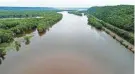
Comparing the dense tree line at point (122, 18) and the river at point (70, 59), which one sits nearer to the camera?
the river at point (70, 59)

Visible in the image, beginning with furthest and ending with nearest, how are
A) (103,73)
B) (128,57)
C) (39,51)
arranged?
(39,51) < (128,57) < (103,73)

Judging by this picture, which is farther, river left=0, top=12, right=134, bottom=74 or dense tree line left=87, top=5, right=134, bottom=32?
dense tree line left=87, top=5, right=134, bottom=32

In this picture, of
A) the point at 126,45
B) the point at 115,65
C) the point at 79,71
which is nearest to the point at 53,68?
the point at 79,71

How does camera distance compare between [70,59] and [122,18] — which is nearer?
[70,59]

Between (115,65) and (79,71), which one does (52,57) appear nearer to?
(79,71)

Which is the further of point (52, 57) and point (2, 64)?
point (52, 57)

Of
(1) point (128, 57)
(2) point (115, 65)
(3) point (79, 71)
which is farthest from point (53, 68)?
(1) point (128, 57)

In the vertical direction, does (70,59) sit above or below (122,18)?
below

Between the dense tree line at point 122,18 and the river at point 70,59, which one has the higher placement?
the dense tree line at point 122,18

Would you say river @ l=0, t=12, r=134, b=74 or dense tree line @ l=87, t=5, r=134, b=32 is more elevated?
dense tree line @ l=87, t=5, r=134, b=32

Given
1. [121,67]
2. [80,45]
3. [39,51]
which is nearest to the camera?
[121,67]
